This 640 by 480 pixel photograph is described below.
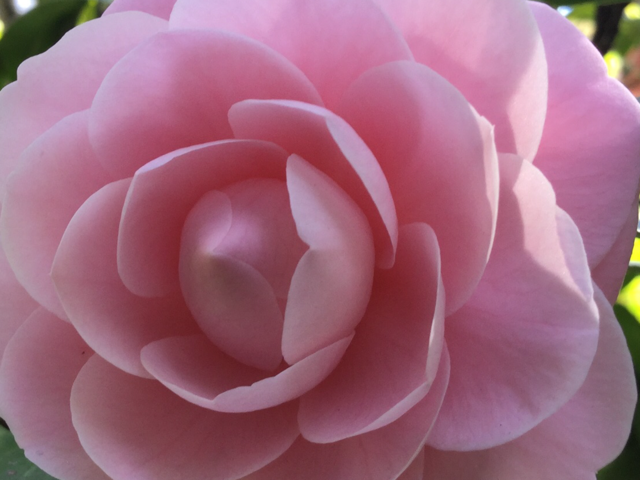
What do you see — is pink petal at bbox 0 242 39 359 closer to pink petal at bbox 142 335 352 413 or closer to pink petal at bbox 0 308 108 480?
pink petal at bbox 0 308 108 480

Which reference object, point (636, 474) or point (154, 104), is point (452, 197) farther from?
point (636, 474)

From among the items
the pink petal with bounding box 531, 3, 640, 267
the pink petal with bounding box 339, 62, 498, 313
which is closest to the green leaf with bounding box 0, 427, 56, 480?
the pink petal with bounding box 339, 62, 498, 313

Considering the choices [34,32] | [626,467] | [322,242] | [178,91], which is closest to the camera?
[322,242]

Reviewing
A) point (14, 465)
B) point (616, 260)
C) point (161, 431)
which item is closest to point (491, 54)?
point (616, 260)

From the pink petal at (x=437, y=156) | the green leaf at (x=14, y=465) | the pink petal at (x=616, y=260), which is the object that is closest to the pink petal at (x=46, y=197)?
the pink petal at (x=437, y=156)

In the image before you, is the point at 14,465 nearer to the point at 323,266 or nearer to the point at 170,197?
the point at 170,197

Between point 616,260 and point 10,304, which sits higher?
point 10,304

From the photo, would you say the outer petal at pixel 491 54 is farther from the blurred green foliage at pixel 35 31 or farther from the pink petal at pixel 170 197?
the blurred green foliage at pixel 35 31
